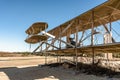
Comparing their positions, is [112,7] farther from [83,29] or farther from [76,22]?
[83,29]

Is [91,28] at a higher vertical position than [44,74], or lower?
higher

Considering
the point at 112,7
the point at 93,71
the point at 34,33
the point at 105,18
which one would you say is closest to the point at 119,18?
the point at 105,18

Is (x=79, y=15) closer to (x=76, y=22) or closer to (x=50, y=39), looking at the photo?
(x=76, y=22)

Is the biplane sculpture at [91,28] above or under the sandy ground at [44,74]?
above

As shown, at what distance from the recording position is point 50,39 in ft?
69.4

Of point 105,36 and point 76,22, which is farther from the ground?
point 76,22

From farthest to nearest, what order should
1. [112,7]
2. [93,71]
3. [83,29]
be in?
[83,29], [93,71], [112,7]

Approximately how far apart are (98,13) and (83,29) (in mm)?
5055

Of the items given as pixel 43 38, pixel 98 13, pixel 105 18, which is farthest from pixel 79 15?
pixel 43 38

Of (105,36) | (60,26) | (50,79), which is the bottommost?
(50,79)

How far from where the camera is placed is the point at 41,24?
62.7 feet

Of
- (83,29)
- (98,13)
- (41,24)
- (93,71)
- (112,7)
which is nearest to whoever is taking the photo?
(112,7)

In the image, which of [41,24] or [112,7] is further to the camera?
[41,24]

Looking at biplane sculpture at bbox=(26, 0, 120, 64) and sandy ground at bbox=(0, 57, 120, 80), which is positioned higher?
biplane sculpture at bbox=(26, 0, 120, 64)
